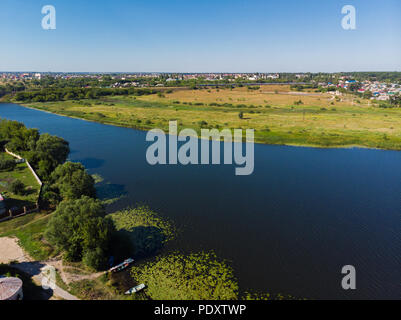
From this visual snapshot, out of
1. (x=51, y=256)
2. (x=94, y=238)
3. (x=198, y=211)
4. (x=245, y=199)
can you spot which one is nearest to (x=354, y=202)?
(x=245, y=199)

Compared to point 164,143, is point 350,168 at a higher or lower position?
lower

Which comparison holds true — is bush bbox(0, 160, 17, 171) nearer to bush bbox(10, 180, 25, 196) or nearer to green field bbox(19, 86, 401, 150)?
bush bbox(10, 180, 25, 196)

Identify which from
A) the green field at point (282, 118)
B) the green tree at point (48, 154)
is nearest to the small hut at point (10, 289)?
the green tree at point (48, 154)

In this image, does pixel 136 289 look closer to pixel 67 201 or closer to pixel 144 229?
pixel 144 229

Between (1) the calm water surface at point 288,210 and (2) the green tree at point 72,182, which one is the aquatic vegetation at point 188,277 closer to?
(1) the calm water surface at point 288,210

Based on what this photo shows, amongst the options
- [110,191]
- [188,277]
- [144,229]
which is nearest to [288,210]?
[188,277]

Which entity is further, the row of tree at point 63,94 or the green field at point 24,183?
the row of tree at point 63,94
